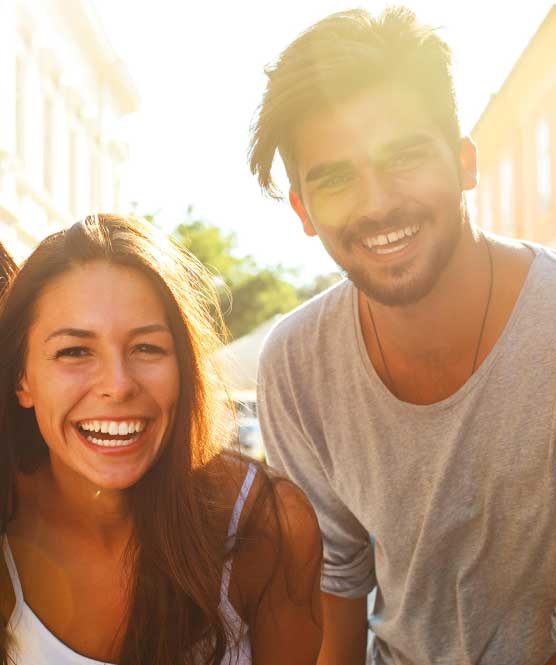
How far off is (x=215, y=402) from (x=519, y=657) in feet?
3.80

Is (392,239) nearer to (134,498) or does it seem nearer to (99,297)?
(99,297)

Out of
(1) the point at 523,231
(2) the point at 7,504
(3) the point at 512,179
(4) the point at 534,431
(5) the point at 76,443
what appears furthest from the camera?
(3) the point at 512,179

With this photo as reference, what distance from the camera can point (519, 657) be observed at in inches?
109

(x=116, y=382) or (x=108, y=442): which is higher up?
(x=116, y=382)

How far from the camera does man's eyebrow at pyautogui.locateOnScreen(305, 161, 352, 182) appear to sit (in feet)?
9.25

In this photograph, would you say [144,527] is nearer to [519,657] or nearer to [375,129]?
[519,657]

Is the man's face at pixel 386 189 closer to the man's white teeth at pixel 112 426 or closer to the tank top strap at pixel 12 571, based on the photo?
the man's white teeth at pixel 112 426

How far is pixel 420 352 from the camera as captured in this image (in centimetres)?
286

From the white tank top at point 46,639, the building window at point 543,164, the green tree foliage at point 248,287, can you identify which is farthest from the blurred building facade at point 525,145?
the green tree foliage at point 248,287

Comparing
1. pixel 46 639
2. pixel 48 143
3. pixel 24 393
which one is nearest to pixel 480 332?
pixel 24 393

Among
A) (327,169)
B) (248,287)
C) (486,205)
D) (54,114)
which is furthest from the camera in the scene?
(248,287)

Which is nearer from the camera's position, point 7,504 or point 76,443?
point 76,443

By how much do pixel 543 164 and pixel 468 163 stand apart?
18606 millimetres

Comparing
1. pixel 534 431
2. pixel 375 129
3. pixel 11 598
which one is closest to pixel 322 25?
pixel 375 129
